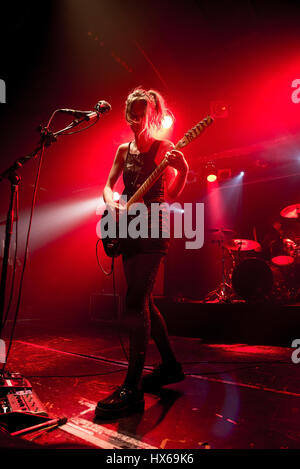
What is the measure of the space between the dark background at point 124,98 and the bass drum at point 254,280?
227 cm

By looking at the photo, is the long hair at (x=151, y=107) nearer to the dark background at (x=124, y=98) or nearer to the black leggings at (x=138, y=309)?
the black leggings at (x=138, y=309)

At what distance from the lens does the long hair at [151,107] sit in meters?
2.11

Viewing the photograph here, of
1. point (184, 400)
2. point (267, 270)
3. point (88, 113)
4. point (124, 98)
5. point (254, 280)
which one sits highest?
point (124, 98)

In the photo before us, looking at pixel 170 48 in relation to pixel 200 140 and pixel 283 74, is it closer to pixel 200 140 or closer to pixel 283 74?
pixel 283 74

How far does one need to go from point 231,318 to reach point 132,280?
10.8ft

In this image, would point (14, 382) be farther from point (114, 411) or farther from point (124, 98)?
point (124, 98)

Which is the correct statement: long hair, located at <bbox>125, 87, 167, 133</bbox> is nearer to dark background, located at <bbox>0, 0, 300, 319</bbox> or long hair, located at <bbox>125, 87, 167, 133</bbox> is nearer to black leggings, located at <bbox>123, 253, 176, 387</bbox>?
black leggings, located at <bbox>123, 253, 176, 387</bbox>

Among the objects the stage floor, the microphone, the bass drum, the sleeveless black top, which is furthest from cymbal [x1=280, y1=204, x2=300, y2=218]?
the microphone

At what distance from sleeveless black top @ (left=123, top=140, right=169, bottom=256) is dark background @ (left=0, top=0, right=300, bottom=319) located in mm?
2788

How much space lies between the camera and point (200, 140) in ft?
22.6

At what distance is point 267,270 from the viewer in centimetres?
502

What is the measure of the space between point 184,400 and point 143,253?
3.23 feet

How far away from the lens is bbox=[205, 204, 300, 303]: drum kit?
5055 millimetres

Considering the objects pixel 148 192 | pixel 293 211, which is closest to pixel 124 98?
pixel 293 211
